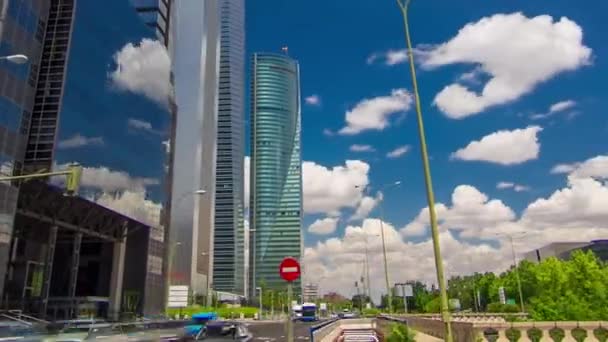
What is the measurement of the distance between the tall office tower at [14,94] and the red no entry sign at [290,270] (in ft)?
136

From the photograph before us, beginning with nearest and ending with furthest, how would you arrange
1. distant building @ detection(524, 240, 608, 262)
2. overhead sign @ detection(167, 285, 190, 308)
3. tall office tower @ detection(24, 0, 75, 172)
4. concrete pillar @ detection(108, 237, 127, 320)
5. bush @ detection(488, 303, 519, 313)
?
overhead sign @ detection(167, 285, 190, 308)
tall office tower @ detection(24, 0, 75, 172)
bush @ detection(488, 303, 519, 313)
concrete pillar @ detection(108, 237, 127, 320)
distant building @ detection(524, 240, 608, 262)

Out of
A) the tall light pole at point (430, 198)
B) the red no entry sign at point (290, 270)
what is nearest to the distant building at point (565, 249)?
the tall light pole at point (430, 198)

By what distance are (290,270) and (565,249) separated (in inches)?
6963

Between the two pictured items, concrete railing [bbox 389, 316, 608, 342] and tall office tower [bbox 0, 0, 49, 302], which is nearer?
concrete railing [bbox 389, 316, 608, 342]

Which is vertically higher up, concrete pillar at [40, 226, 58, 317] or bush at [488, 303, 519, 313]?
concrete pillar at [40, 226, 58, 317]

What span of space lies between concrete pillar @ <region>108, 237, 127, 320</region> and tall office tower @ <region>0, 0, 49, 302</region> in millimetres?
27298

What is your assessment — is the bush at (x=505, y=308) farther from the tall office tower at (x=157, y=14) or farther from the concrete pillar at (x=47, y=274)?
the tall office tower at (x=157, y=14)

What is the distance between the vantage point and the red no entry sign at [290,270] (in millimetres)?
11852

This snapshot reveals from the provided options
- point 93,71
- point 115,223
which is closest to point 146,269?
point 115,223

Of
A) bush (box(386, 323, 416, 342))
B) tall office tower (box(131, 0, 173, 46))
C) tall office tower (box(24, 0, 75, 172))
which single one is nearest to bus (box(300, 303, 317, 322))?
tall office tower (box(24, 0, 75, 172))

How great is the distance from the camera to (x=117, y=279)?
244 feet

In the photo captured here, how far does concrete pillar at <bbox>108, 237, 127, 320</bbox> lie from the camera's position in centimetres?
7306

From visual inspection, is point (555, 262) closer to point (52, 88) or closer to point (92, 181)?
point (92, 181)

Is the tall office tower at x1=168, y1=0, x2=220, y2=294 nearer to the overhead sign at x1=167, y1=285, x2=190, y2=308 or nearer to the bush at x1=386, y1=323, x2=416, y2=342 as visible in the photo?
the overhead sign at x1=167, y1=285, x2=190, y2=308
